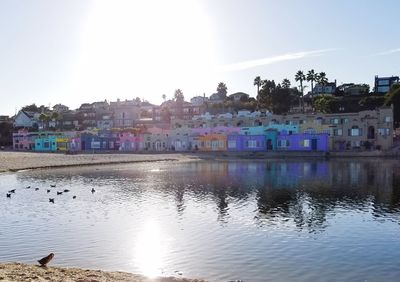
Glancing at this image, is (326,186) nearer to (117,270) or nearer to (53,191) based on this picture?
(53,191)

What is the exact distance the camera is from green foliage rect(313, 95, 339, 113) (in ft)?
385

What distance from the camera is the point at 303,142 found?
102m

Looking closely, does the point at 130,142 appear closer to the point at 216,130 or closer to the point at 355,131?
the point at 216,130

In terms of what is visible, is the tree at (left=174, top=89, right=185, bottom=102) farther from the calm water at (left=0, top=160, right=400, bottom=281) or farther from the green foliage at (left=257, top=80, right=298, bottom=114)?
the calm water at (left=0, top=160, right=400, bottom=281)

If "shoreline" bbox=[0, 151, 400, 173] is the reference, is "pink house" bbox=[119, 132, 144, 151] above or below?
above

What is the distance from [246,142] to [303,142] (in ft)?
47.0

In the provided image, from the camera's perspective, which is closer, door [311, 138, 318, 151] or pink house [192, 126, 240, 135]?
door [311, 138, 318, 151]

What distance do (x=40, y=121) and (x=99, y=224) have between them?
6095 inches

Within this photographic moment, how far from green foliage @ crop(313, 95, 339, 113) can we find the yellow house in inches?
1040

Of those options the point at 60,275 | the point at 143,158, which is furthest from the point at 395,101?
the point at 60,275

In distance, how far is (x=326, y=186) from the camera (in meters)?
43.4

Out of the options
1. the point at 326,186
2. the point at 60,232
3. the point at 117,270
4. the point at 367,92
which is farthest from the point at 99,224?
the point at 367,92

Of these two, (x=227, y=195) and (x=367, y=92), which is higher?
(x=367, y=92)

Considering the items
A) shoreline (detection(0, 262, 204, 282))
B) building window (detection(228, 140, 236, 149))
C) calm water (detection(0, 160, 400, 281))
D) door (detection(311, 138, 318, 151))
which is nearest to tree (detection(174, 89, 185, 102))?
building window (detection(228, 140, 236, 149))
